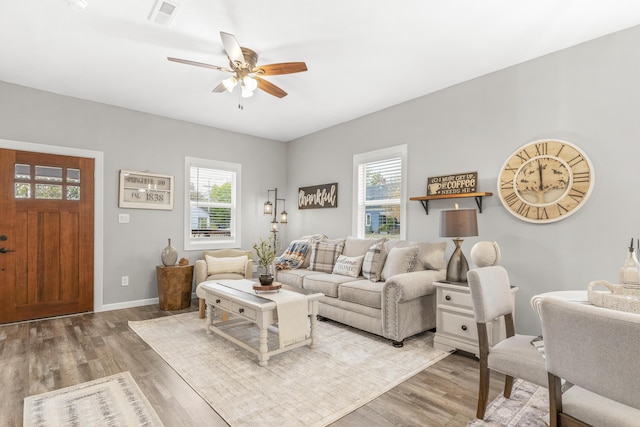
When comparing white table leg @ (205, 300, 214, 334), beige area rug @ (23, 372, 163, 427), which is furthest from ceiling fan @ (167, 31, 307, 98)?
beige area rug @ (23, 372, 163, 427)

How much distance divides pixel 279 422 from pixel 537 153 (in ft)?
10.3

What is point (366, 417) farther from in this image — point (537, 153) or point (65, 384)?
point (537, 153)

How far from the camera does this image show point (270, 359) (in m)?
2.82

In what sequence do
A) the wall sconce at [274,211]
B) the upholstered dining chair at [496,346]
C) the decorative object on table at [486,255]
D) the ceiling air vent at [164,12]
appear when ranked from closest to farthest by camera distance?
the upholstered dining chair at [496,346] < the ceiling air vent at [164,12] < the decorative object on table at [486,255] < the wall sconce at [274,211]

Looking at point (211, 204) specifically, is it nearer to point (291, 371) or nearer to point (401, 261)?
point (401, 261)

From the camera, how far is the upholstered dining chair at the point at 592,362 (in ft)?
3.22

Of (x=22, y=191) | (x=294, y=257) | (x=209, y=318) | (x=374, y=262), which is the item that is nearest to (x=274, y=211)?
(x=294, y=257)

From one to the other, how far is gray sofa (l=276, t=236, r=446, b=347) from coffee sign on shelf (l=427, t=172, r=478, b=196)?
2.10 feet

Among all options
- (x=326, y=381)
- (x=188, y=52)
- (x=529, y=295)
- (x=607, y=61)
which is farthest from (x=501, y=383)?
(x=188, y=52)

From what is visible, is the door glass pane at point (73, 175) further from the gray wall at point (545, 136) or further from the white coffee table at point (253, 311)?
the gray wall at point (545, 136)

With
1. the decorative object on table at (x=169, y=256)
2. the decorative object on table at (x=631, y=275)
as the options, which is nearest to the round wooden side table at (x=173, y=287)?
the decorative object on table at (x=169, y=256)

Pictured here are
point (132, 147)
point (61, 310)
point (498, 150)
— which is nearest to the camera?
point (498, 150)

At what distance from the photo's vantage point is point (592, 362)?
1.07m

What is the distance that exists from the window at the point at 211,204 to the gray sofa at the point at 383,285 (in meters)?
1.69
